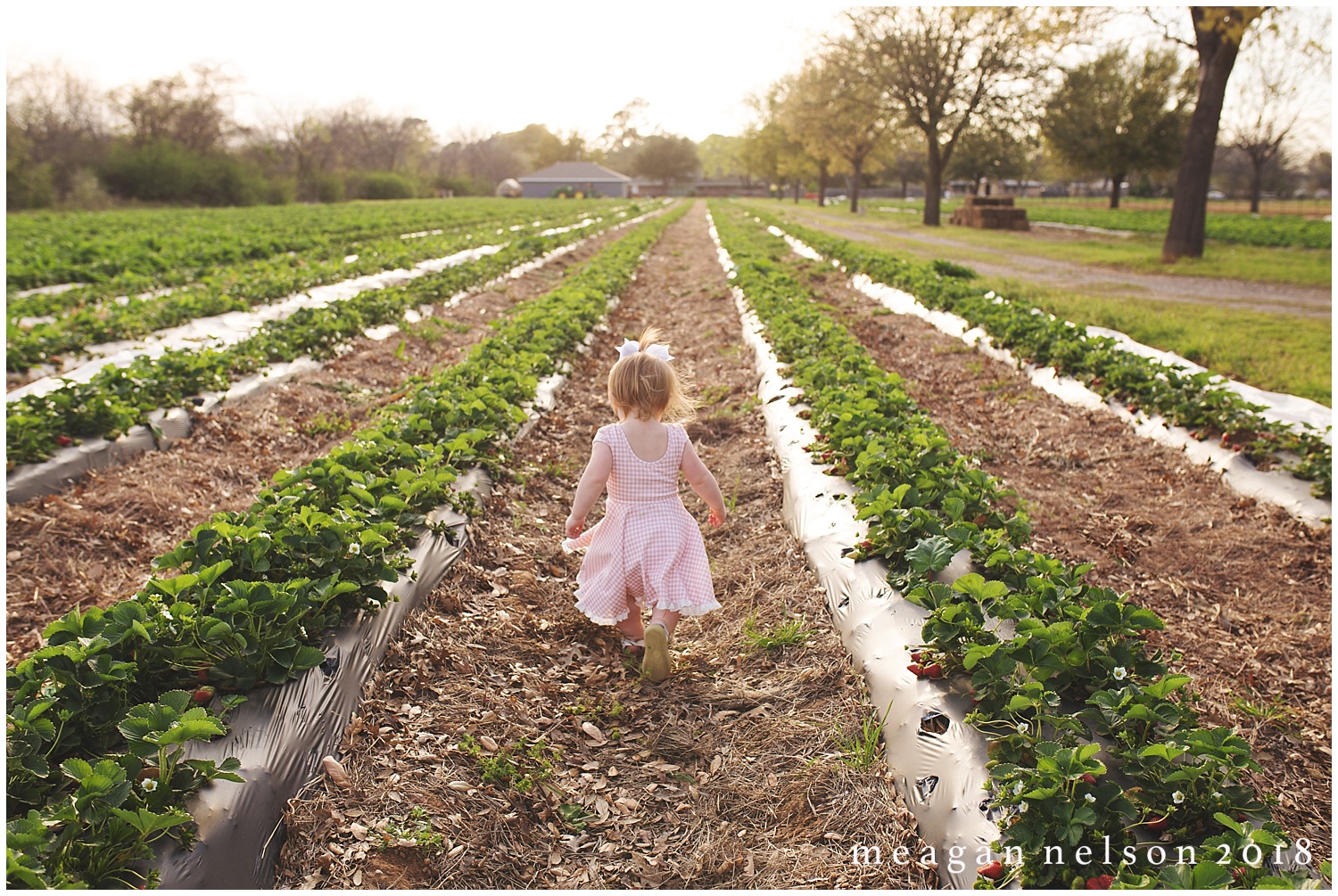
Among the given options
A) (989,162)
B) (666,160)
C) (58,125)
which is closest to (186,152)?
(58,125)

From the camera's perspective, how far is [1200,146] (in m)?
18.2

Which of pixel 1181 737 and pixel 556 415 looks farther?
pixel 556 415

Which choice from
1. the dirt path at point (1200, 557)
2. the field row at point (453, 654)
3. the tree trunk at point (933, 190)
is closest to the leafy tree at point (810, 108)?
the tree trunk at point (933, 190)

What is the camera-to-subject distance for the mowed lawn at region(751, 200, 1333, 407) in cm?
809

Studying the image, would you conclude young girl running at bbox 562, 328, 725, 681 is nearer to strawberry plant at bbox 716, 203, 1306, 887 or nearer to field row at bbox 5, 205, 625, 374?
strawberry plant at bbox 716, 203, 1306, 887

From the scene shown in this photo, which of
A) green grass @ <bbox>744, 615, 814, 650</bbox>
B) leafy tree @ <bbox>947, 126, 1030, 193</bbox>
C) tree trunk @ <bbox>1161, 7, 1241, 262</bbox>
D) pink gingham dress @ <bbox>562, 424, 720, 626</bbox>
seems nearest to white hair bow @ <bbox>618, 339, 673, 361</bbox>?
pink gingham dress @ <bbox>562, 424, 720, 626</bbox>

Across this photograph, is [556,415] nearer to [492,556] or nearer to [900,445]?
[492,556]

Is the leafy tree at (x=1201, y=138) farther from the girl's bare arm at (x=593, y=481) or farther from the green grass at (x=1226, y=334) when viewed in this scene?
the girl's bare arm at (x=593, y=481)

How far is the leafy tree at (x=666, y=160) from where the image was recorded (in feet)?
387

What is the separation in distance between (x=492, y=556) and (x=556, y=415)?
266cm

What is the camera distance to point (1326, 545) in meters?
4.79

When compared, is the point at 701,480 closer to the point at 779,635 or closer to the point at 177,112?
the point at 779,635

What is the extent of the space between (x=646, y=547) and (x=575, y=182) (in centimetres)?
10137

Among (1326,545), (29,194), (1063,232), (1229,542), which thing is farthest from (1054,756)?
(29,194)
